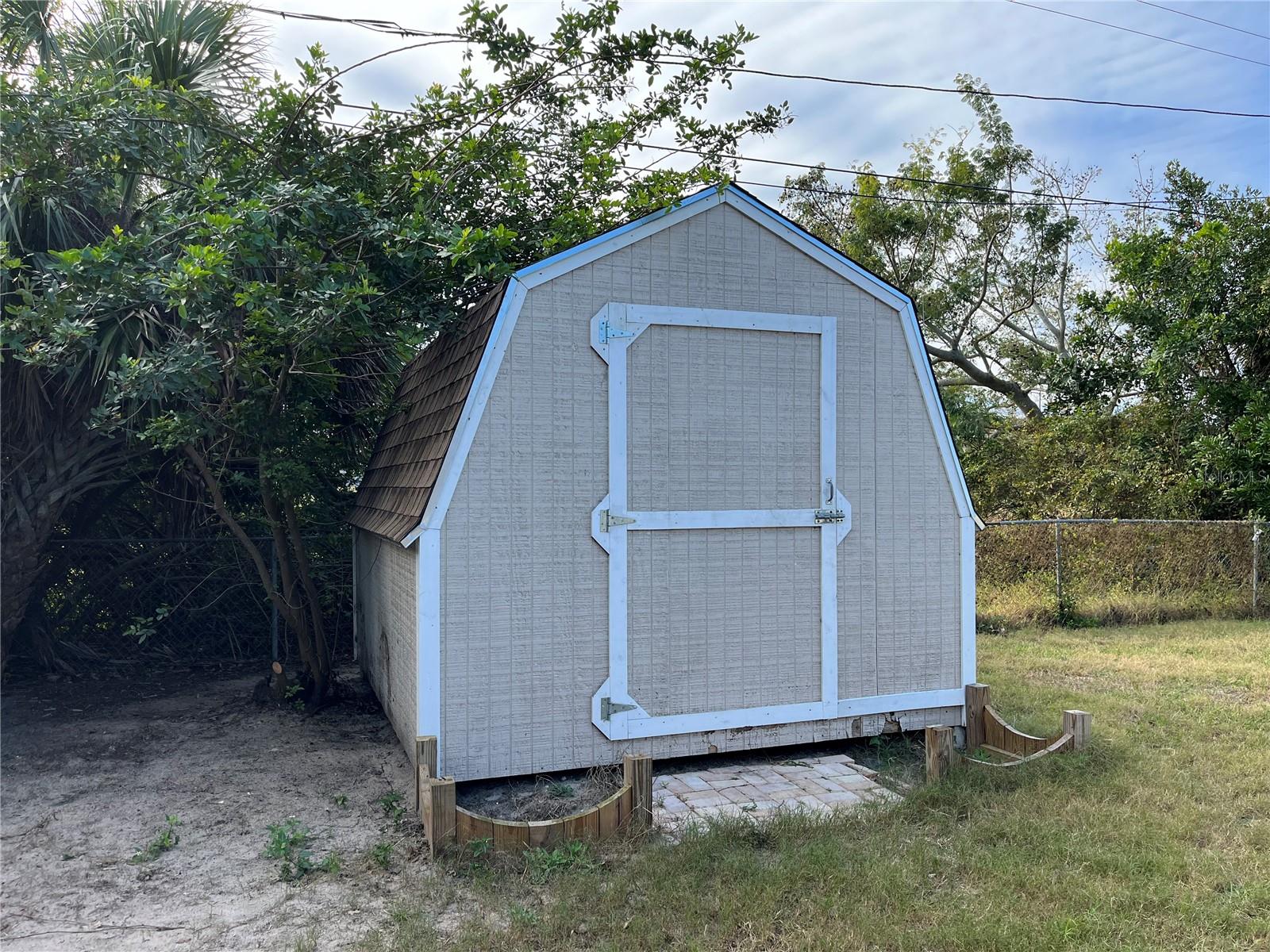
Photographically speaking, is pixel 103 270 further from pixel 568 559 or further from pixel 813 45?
pixel 813 45

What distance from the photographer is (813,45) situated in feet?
28.8

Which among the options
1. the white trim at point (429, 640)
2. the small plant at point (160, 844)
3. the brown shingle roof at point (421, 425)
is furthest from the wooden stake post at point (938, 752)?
the small plant at point (160, 844)

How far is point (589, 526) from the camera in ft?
14.7

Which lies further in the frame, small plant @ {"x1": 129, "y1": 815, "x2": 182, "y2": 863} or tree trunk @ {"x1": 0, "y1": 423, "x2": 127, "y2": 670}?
tree trunk @ {"x1": 0, "y1": 423, "x2": 127, "y2": 670}

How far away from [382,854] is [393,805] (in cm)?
62

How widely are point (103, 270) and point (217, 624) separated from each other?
4209 millimetres

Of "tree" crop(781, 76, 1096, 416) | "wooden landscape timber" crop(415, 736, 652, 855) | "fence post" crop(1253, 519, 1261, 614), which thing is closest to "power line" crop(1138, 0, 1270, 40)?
"tree" crop(781, 76, 1096, 416)

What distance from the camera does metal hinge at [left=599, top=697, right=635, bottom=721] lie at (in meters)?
4.45

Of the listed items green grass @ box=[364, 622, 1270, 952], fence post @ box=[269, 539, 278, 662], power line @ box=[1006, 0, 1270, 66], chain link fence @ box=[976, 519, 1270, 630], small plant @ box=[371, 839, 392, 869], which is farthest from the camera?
chain link fence @ box=[976, 519, 1270, 630]

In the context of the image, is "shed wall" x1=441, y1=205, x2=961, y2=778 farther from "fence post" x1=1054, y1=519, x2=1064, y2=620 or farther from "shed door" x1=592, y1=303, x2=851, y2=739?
"fence post" x1=1054, y1=519, x2=1064, y2=620

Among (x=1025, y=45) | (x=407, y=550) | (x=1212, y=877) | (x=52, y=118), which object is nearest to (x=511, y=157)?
(x=52, y=118)

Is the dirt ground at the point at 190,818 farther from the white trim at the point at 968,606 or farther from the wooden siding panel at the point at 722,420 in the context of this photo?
the white trim at the point at 968,606

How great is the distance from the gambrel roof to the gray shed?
0.06 ft

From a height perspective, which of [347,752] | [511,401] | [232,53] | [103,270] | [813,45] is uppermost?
[813,45]
